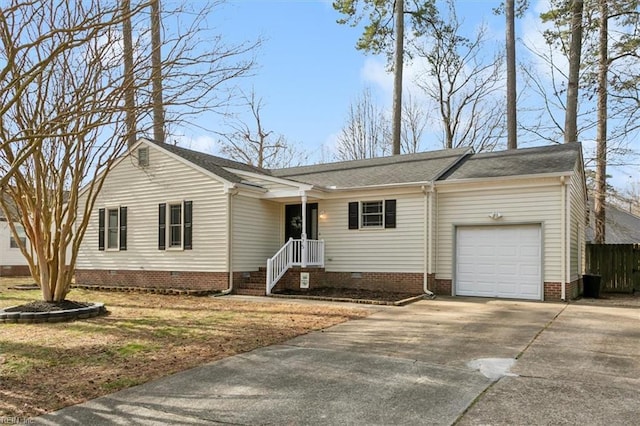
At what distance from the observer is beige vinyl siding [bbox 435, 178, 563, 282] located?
12.2 meters

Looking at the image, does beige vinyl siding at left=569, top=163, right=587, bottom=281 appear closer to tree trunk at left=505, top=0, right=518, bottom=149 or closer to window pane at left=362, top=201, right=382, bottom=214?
tree trunk at left=505, top=0, right=518, bottom=149

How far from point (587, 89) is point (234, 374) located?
55.2ft

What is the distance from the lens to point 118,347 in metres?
6.88

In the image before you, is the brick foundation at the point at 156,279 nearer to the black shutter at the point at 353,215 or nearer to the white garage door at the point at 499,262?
the black shutter at the point at 353,215

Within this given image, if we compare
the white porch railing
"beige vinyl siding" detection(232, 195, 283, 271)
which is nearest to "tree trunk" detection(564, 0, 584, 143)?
the white porch railing

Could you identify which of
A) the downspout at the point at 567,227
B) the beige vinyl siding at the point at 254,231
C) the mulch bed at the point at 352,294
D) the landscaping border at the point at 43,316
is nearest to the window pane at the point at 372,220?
the mulch bed at the point at 352,294

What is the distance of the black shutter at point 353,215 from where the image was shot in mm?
14742

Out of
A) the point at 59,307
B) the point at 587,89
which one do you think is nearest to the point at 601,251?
the point at 587,89

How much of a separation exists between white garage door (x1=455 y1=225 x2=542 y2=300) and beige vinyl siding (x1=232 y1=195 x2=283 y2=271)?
588 centimetres

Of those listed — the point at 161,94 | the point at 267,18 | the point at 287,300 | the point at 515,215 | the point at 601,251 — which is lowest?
the point at 287,300

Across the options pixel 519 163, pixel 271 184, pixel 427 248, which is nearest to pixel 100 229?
pixel 271 184

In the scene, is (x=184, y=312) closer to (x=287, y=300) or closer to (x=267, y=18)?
(x=287, y=300)

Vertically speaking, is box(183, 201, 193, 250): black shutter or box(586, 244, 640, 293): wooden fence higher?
box(183, 201, 193, 250): black shutter

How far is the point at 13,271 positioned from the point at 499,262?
22.6 metres
